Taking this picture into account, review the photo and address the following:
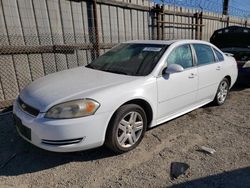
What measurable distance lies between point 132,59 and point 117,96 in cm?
107

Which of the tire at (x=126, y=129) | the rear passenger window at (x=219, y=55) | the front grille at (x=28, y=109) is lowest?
the tire at (x=126, y=129)

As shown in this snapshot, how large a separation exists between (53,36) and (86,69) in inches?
79.8

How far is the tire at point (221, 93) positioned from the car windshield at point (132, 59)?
1910 millimetres

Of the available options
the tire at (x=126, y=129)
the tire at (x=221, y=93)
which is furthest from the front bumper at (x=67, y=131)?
the tire at (x=221, y=93)

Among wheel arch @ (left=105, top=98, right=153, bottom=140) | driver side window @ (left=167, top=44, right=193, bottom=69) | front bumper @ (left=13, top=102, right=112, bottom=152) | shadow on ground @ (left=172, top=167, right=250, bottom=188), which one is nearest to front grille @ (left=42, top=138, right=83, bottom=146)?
front bumper @ (left=13, top=102, right=112, bottom=152)

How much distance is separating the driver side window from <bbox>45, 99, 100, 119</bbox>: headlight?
1.55 metres

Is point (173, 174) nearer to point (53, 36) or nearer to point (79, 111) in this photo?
point (79, 111)

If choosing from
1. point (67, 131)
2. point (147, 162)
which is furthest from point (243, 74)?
point (67, 131)

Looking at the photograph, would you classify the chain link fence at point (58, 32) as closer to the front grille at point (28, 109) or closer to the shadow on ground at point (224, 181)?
the front grille at point (28, 109)

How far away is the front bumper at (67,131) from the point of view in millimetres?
2664

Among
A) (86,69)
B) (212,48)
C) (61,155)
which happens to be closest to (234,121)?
(212,48)

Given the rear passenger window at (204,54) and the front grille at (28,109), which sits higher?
the rear passenger window at (204,54)

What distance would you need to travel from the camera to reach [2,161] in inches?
121

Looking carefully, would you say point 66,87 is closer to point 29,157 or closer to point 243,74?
point 29,157
